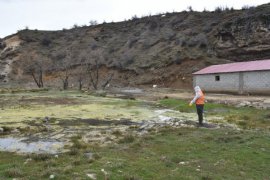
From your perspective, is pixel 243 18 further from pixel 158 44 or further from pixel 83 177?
pixel 83 177

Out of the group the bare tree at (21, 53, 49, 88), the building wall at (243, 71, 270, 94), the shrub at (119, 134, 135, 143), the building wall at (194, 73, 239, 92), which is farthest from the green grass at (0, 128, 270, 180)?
the bare tree at (21, 53, 49, 88)

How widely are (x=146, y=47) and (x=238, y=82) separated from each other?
90.9 feet

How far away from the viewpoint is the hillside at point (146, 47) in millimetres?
47594

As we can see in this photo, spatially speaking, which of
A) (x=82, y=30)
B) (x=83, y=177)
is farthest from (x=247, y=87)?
(x=82, y=30)

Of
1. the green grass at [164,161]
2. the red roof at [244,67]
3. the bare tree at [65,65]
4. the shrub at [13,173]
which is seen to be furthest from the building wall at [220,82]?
the bare tree at [65,65]

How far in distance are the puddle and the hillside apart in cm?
Result: 3490

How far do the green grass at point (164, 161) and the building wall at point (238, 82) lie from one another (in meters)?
19.9

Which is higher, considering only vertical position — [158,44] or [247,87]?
[158,44]

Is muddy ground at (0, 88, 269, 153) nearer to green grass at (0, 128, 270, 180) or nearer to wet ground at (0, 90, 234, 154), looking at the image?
wet ground at (0, 90, 234, 154)

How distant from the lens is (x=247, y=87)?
32.1 metres

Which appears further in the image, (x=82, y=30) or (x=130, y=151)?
(x=82, y=30)

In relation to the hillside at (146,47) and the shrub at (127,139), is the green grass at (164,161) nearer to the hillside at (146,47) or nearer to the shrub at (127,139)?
the shrub at (127,139)

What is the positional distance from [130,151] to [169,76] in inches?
1542

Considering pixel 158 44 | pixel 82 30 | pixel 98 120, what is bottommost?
pixel 98 120
